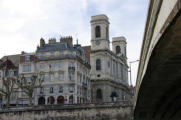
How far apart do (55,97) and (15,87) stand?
1000 cm

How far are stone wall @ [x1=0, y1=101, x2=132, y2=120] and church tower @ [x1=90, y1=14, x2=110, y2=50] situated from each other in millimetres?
28167

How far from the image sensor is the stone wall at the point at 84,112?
3894 cm

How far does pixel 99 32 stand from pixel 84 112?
3220 centimetres

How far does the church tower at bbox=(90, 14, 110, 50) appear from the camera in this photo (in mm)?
66444

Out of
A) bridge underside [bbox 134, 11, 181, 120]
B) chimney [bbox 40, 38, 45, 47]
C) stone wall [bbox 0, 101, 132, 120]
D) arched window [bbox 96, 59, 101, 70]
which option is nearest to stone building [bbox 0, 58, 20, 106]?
chimney [bbox 40, 38, 45, 47]

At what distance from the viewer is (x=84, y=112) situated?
1545 inches

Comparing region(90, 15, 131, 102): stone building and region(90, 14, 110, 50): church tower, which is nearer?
region(90, 15, 131, 102): stone building

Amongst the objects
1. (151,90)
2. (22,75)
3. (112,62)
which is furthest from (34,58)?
(151,90)

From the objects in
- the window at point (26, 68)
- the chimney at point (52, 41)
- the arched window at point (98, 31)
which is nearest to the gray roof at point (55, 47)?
the chimney at point (52, 41)

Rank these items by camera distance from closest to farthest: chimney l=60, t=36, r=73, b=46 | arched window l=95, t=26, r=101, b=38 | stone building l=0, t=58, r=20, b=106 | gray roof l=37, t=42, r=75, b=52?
gray roof l=37, t=42, r=75, b=52, stone building l=0, t=58, r=20, b=106, chimney l=60, t=36, r=73, b=46, arched window l=95, t=26, r=101, b=38

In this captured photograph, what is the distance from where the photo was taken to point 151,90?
1416 cm

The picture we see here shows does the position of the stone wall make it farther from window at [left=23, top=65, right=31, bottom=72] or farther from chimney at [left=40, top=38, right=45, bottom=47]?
chimney at [left=40, top=38, right=45, bottom=47]

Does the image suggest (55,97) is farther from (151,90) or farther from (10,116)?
(151,90)

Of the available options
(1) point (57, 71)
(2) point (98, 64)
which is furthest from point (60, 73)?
(2) point (98, 64)
